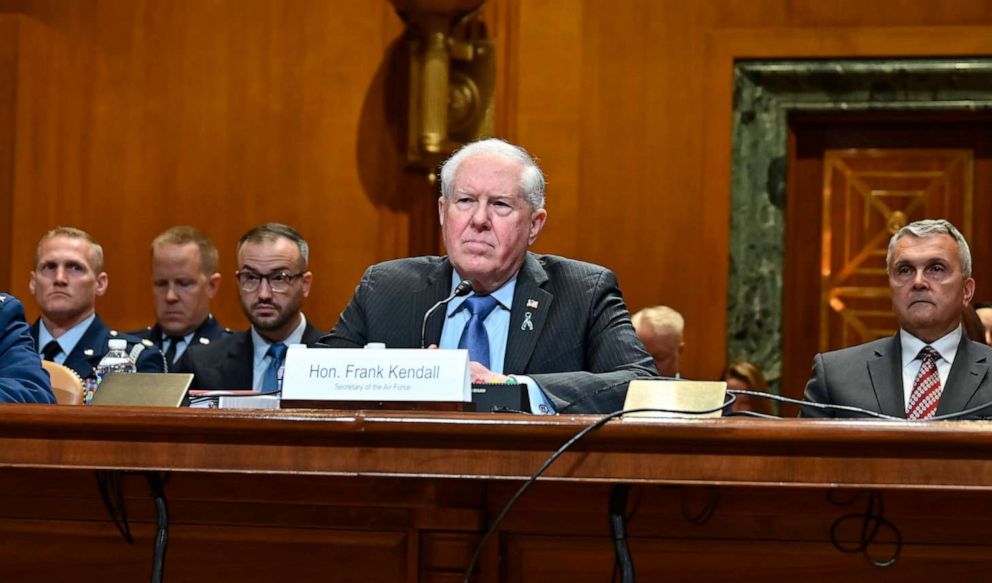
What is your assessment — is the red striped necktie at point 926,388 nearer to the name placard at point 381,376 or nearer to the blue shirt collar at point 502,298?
the blue shirt collar at point 502,298

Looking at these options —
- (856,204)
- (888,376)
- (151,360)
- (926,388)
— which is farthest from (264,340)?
(856,204)

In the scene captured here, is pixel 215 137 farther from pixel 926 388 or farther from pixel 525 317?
pixel 926 388

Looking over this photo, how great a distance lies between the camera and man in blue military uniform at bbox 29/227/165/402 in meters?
4.80

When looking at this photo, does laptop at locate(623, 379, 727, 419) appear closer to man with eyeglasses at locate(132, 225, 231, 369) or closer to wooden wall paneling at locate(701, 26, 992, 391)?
man with eyeglasses at locate(132, 225, 231, 369)

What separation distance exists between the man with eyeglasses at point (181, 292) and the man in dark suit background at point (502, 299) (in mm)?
2054

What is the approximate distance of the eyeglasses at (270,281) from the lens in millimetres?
4770

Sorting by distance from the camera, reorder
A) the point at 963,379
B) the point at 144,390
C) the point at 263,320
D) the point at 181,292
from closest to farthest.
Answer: the point at 144,390
the point at 963,379
the point at 263,320
the point at 181,292

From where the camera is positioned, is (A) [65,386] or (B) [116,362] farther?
(B) [116,362]

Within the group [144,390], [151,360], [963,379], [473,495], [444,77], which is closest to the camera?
[473,495]

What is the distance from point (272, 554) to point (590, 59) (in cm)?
383

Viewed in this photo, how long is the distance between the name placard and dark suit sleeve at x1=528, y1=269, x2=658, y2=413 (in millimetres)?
589

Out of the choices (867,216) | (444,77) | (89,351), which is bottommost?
(89,351)

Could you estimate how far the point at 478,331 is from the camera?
124 inches

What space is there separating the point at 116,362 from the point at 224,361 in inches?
21.3
